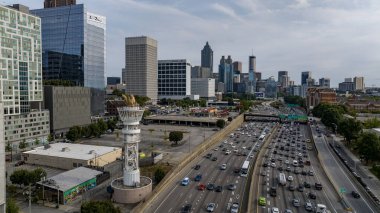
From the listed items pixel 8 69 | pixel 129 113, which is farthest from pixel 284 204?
pixel 8 69

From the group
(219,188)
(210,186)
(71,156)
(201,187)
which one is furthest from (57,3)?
(219,188)

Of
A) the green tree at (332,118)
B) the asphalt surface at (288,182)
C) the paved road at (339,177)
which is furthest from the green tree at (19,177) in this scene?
the green tree at (332,118)

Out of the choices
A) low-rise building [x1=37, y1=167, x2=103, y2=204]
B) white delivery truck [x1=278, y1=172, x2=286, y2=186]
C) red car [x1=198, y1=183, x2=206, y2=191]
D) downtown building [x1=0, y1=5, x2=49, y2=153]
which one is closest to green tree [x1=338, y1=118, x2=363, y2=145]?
white delivery truck [x1=278, y1=172, x2=286, y2=186]

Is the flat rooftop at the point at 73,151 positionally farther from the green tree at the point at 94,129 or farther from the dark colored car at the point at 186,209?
the dark colored car at the point at 186,209

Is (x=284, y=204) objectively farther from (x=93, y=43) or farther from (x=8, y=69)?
(x=93, y=43)

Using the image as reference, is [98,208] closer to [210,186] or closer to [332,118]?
[210,186]

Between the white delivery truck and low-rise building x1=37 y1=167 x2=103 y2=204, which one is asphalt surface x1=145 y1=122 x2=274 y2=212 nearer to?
the white delivery truck
